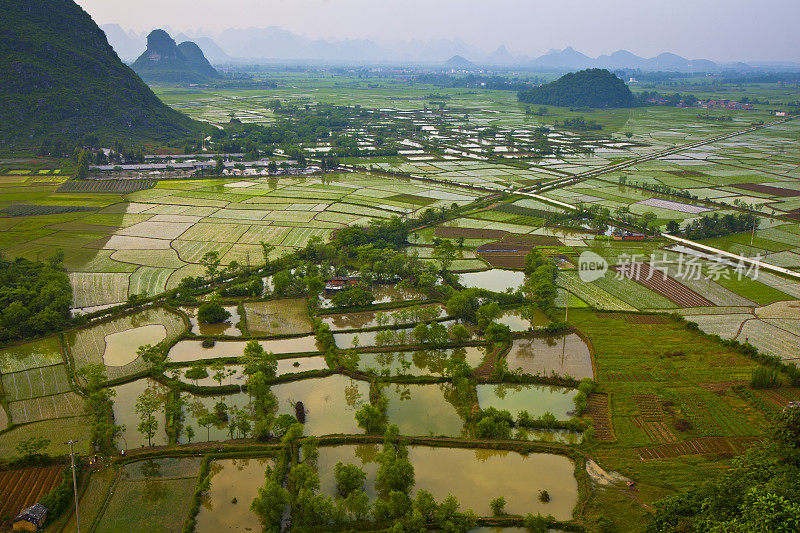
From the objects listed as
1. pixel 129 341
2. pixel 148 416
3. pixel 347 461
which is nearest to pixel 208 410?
pixel 148 416

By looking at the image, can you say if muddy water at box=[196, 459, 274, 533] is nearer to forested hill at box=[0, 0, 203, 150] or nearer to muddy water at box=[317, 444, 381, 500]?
muddy water at box=[317, 444, 381, 500]

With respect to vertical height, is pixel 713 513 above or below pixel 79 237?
below

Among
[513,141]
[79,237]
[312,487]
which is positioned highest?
[513,141]

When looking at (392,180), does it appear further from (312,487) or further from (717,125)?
(717,125)

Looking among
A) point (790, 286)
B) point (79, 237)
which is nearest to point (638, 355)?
point (790, 286)

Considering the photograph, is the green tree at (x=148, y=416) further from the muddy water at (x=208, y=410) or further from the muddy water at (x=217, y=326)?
the muddy water at (x=217, y=326)

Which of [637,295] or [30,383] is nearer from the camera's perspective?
[30,383]

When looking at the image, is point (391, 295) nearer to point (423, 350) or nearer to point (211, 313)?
point (423, 350)
